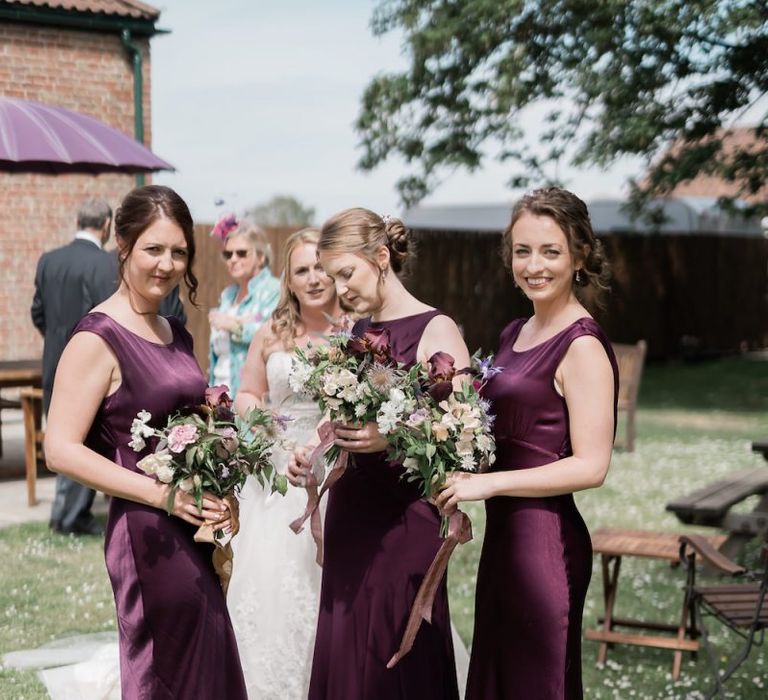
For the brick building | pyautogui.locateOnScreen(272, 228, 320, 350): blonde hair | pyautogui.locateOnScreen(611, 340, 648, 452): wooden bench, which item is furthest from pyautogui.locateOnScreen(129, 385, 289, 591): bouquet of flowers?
the brick building

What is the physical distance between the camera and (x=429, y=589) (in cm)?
367

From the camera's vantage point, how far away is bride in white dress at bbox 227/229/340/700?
16.2 feet

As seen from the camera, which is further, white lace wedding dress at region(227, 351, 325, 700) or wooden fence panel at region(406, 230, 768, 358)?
wooden fence panel at region(406, 230, 768, 358)

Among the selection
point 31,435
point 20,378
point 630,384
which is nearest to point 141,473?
point 31,435

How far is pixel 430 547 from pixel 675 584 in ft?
14.4

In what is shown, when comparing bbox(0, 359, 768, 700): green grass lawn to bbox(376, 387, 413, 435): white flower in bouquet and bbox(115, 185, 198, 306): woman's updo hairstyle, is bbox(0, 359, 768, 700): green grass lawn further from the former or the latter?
bbox(115, 185, 198, 306): woman's updo hairstyle

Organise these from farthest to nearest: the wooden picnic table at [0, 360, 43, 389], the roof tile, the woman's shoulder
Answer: the roof tile < the wooden picnic table at [0, 360, 43, 389] < the woman's shoulder

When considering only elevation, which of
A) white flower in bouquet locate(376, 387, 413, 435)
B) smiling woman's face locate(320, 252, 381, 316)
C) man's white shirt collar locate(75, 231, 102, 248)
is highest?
man's white shirt collar locate(75, 231, 102, 248)

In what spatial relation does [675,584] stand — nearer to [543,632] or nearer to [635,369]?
[543,632]

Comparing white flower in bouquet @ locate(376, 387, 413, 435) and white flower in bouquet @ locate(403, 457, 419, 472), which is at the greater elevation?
white flower in bouquet @ locate(376, 387, 413, 435)

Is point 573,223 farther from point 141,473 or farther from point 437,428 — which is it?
point 141,473

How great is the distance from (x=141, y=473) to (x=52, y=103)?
1582 cm

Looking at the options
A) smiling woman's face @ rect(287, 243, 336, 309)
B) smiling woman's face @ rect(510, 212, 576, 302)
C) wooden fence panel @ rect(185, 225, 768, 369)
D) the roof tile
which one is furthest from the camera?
wooden fence panel @ rect(185, 225, 768, 369)

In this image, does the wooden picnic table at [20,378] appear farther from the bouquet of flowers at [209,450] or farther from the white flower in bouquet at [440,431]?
the white flower in bouquet at [440,431]
